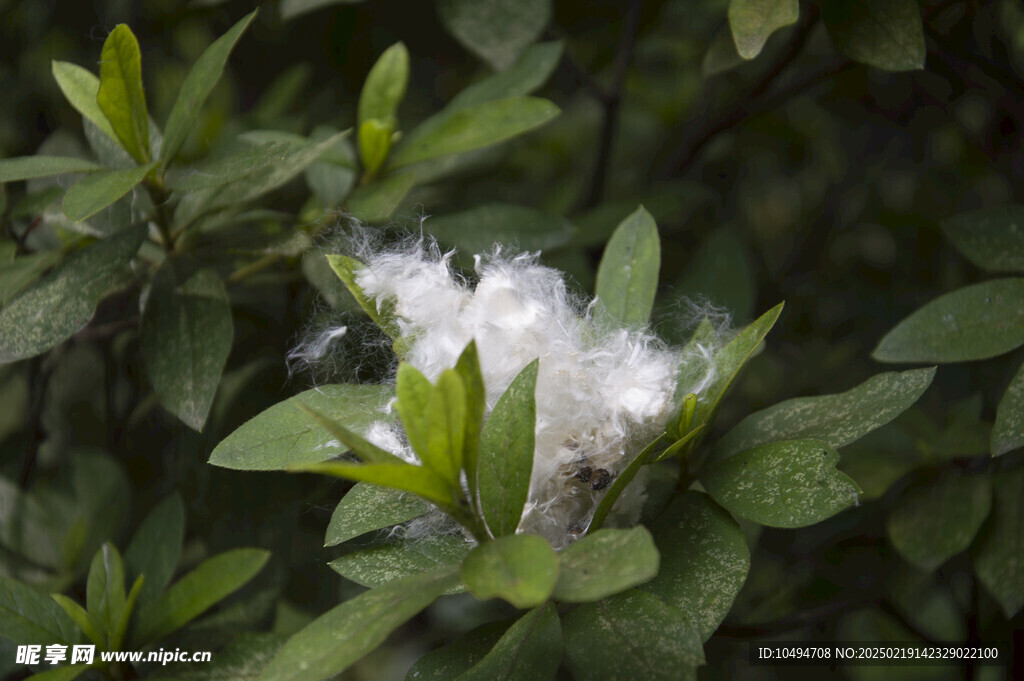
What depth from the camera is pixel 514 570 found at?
51 centimetres

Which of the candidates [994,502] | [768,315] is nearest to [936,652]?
[994,502]

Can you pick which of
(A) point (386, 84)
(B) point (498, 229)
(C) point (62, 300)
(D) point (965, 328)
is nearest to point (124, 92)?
(C) point (62, 300)

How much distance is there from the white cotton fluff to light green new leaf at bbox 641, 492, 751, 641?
2.0 inches

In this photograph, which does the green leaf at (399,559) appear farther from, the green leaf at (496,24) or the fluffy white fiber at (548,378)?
the green leaf at (496,24)

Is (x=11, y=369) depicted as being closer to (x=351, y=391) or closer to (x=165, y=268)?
(x=165, y=268)

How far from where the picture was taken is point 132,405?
1229 mm

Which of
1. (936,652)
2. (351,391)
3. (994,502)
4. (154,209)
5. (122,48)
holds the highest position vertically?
(122,48)

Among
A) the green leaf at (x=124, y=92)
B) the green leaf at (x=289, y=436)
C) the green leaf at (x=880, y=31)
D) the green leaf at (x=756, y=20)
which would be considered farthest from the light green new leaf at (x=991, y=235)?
the green leaf at (x=124, y=92)

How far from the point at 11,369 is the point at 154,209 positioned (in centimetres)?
57

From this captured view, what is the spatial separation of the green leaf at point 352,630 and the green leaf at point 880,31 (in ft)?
2.66

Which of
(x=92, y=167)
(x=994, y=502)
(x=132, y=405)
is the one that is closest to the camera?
(x=92, y=167)

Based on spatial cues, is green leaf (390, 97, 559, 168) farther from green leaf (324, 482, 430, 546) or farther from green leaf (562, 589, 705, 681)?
green leaf (562, 589, 705, 681)

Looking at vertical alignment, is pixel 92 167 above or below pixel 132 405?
above

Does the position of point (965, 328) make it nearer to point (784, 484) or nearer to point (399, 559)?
point (784, 484)
